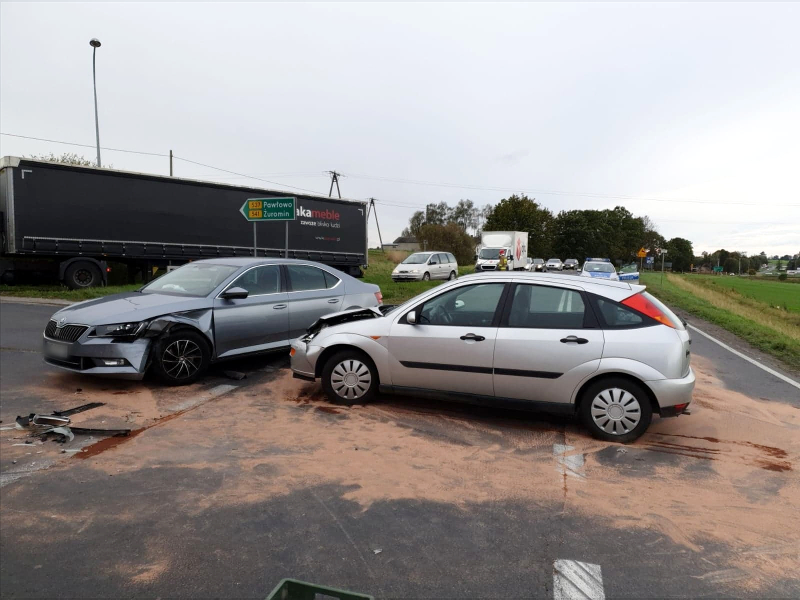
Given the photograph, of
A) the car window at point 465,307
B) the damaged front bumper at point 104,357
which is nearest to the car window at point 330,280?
the damaged front bumper at point 104,357

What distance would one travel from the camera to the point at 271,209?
14500 mm

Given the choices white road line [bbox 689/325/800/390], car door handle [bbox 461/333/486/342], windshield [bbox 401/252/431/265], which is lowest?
white road line [bbox 689/325/800/390]

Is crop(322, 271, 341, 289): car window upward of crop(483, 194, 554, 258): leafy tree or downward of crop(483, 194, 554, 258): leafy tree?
downward

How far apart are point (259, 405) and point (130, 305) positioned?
2.14 meters

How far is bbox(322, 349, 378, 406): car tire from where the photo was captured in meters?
5.75

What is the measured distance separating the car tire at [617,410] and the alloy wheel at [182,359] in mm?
4470

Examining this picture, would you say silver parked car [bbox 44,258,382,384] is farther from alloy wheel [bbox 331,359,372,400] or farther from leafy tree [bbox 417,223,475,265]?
leafy tree [bbox 417,223,475,265]

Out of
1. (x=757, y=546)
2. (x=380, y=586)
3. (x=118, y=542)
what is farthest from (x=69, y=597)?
(x=757, y=546)

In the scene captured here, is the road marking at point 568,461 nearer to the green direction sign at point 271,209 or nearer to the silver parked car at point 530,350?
the silver parked car at point 530,350

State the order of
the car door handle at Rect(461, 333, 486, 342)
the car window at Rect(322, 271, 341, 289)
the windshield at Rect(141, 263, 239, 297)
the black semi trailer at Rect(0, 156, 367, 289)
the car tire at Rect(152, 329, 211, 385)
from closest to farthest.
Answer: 1. the car door handle at Rect(461, 333, 486, 342)
2. the car tire at Rect(152, 329, 211, 385)
3. the windshield at Rect(141, 263, 239, 297)
4. the car window at Rect(322, 271, 341, 289)
5. the black semi trailer at Rect(0, 156, 367, 289)

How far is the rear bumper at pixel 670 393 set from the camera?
185 inches

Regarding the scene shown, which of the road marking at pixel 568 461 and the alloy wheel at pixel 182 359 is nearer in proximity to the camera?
the road marking at pixel 568 461

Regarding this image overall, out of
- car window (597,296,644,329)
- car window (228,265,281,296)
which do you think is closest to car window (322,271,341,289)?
car window (228,265,281,296)

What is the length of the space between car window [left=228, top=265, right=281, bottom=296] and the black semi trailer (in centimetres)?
1242
